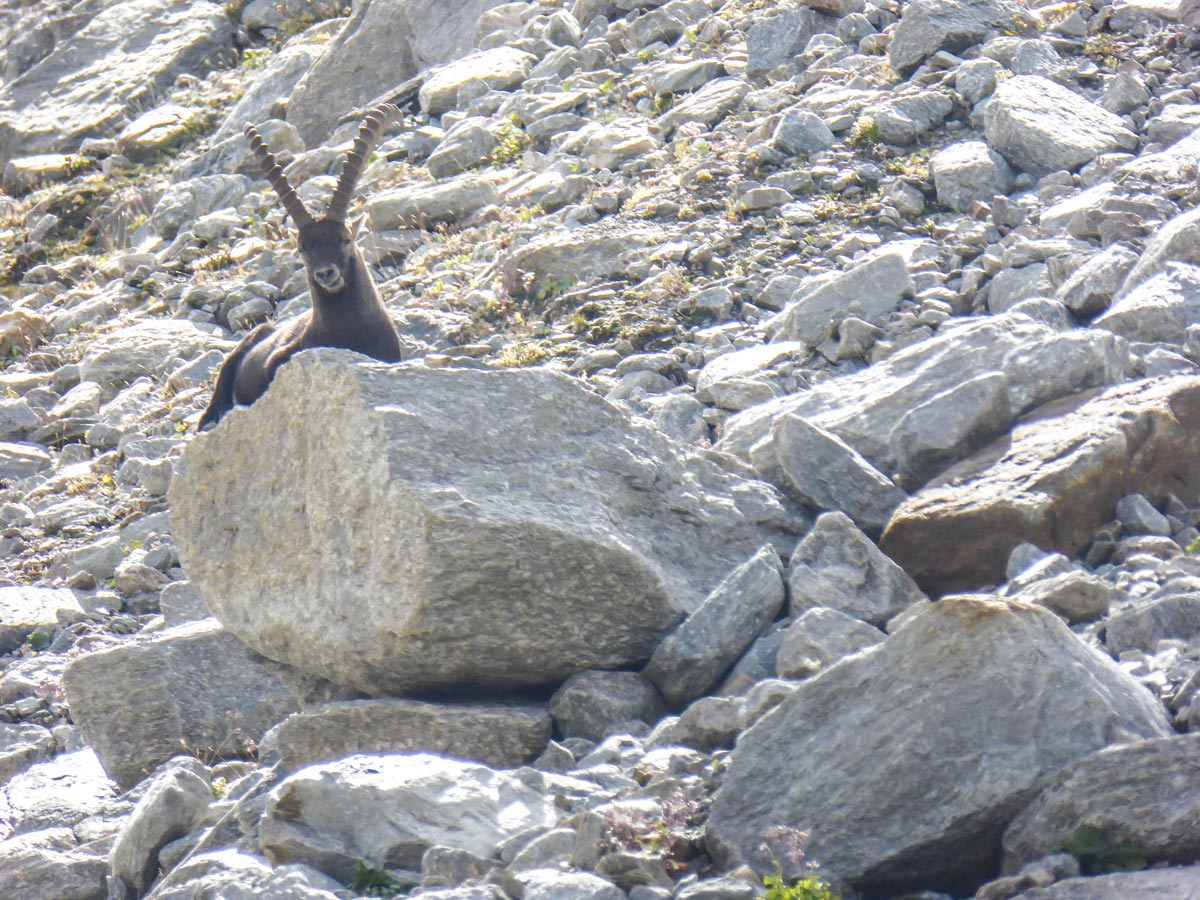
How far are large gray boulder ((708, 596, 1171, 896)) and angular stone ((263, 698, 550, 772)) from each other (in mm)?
1243

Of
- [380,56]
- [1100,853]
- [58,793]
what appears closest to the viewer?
[1100,853]

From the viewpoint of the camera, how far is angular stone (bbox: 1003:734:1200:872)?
3.08 m

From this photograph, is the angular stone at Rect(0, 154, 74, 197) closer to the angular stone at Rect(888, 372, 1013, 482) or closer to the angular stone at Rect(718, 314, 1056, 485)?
the angular stone at Rect(718, 314, 1056, 485)

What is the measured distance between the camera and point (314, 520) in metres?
5.25

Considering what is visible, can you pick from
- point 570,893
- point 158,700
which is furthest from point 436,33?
point 570,893

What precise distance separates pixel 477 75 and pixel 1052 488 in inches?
404

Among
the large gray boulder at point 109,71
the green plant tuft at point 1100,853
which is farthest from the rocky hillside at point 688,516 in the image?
the large gray boulder at point 109,71

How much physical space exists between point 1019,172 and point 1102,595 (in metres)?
5.35

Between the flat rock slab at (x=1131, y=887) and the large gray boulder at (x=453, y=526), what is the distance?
218 centimetres

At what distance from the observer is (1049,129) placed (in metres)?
9.02

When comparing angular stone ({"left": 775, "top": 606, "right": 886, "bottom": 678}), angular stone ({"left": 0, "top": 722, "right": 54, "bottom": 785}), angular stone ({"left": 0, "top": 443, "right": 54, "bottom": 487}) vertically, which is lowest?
angular stone ({"left": 0, "top": 443, "right": 54, "bottom": 487})

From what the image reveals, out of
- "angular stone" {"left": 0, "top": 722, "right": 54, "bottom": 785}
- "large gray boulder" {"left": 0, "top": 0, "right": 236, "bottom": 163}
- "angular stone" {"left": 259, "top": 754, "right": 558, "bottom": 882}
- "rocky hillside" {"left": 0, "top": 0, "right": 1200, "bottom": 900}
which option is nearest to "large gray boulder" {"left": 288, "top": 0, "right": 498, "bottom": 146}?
"rocky hillside" {"left": 0, "top": 0, "right": 1200, "bottom": 900}

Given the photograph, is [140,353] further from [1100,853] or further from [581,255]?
[1100,853]

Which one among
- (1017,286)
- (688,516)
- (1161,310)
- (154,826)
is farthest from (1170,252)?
(154,826)
